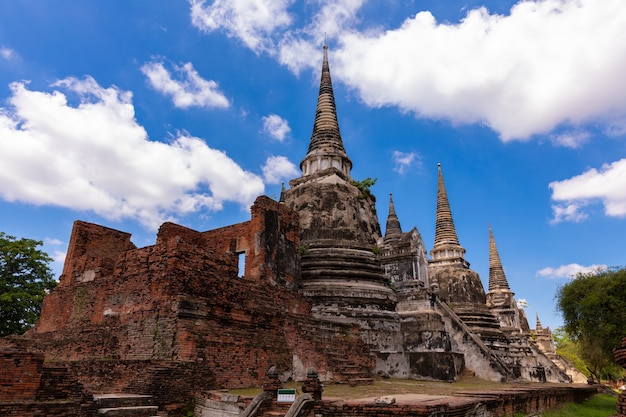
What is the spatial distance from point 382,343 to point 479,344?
15.1ft

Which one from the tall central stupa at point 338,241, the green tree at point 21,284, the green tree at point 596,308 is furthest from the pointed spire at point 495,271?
the green tree at point 21,284

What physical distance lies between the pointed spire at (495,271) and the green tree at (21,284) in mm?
34230

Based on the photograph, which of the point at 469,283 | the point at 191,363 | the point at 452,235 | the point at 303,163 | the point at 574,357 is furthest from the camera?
the point at 574,357

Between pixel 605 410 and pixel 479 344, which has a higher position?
pixel 479 344

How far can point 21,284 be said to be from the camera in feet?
88.0

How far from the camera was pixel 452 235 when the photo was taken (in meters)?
35.9

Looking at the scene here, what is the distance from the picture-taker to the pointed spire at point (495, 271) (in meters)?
40.2

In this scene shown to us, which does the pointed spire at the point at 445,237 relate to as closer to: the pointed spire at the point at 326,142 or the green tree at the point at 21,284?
the pointed spire at the point at 326,142

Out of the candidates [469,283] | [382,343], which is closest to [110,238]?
[382,343]

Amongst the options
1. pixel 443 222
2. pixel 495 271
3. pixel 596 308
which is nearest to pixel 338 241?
pixel 596 308

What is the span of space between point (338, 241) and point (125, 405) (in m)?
14.6

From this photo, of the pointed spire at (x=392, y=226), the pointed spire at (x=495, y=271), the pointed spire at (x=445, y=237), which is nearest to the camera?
the pointed spire at (x=392, y=226)

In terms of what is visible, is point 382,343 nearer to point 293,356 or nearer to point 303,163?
point 293,356

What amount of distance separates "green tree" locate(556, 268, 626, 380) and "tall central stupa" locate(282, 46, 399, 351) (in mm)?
9302
